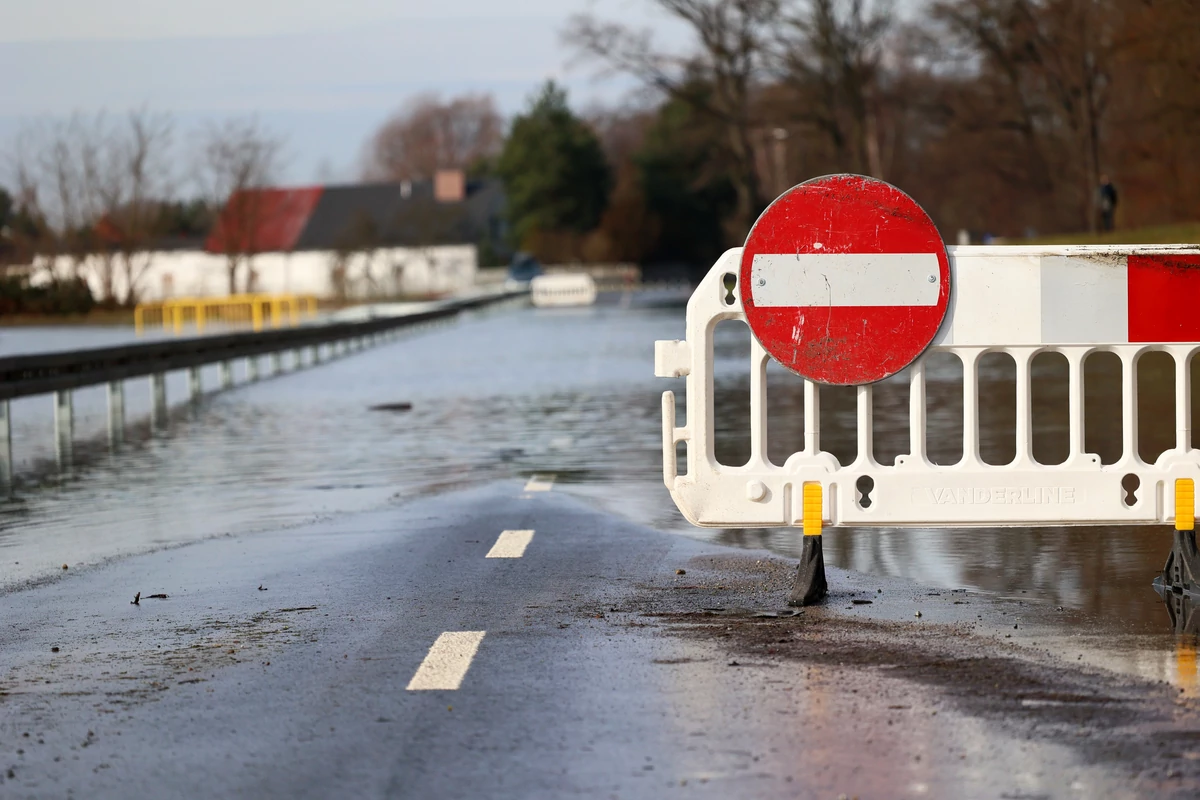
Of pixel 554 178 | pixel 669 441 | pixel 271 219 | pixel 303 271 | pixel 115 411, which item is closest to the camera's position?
pixel 669 441

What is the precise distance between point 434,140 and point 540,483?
5861 inches

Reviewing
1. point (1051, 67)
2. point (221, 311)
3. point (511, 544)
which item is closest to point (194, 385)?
point (511, 544)

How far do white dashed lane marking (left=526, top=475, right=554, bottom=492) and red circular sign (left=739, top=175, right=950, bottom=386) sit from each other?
5.43 metres

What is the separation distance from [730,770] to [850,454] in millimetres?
9691

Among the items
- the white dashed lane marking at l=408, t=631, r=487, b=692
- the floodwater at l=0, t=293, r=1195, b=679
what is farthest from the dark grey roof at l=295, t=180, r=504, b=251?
the white dashed lane marking at l=408, t=631, r=487, b=692

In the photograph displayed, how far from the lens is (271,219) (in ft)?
449

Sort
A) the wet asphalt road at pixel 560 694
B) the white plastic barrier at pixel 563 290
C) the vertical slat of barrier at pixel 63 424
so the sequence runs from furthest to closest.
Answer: the white plastic barrier at pixel 563 290
the vertical slat of barrier at pixel 63 424
the wet asphalt road at pixel 560 694

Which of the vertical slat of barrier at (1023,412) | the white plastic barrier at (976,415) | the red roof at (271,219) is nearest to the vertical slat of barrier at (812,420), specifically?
the white plastic barrier at (976,415)

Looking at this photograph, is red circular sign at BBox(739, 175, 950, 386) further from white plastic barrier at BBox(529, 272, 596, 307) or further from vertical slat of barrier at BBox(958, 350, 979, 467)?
white plastic barrier at BBox(529, 272, 596, 307)

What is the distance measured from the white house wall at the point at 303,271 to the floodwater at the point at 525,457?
300 ft

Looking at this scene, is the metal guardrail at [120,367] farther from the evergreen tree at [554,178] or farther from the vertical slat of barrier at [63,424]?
the evergreen tree at [554,178]

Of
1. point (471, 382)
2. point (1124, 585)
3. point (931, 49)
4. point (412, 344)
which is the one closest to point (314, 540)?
point (1124, 585)

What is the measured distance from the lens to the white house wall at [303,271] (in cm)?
12381

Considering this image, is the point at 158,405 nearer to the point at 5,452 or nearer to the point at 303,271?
the point at 5,452
